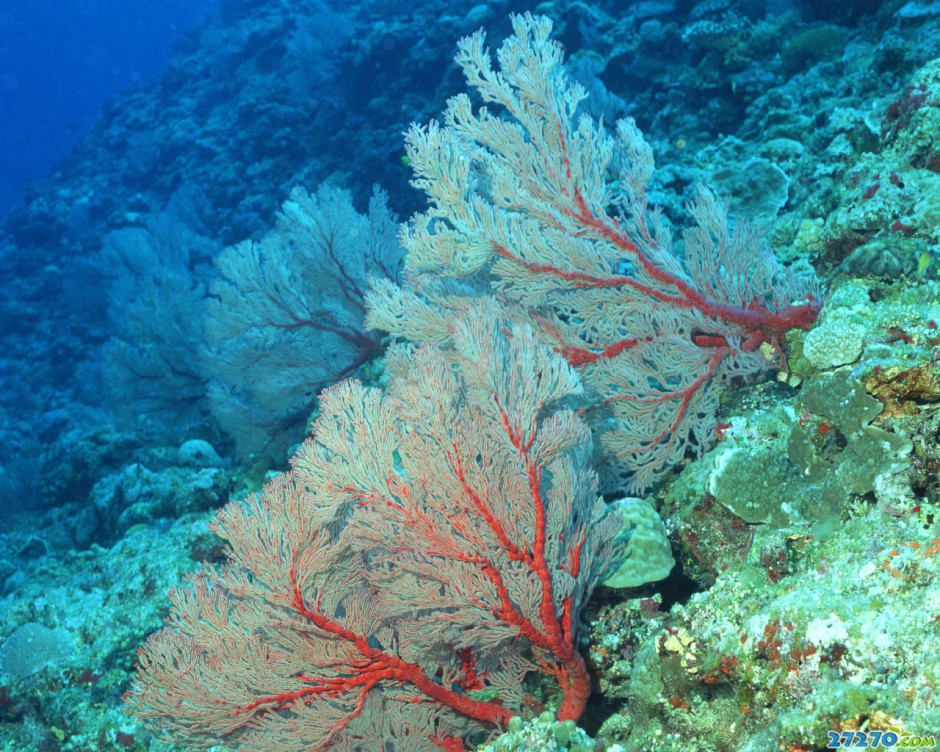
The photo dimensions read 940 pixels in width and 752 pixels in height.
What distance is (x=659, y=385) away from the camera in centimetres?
436

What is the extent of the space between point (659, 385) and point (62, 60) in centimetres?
8514

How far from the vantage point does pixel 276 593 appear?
271 centimetres

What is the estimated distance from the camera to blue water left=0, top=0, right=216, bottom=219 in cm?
5912

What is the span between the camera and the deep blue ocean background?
7.24 ft

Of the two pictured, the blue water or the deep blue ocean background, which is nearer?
the deep blue ocean background

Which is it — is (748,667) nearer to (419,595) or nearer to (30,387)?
(419,595)

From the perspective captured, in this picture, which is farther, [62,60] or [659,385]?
[62,60]

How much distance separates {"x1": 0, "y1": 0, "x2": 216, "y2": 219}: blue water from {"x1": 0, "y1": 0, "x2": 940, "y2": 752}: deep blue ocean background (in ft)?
167

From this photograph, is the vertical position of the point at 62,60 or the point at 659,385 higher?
the point at 62,60

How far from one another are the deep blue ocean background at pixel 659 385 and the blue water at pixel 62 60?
167 ft

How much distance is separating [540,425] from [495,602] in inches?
37.5

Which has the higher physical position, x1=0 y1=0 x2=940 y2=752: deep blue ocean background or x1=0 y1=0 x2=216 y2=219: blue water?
x1=0 y1=0 x2=216 y2=219: blue water

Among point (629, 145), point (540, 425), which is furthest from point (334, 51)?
point (540, 425)

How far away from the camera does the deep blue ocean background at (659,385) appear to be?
7.24 ft
